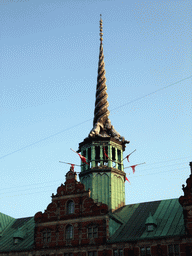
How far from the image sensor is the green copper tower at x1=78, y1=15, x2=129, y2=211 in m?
55.3

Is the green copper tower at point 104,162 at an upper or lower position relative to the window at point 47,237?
upper

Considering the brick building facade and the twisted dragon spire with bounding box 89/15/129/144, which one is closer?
the brick building facade

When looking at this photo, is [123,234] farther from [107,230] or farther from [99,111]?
[99,111]

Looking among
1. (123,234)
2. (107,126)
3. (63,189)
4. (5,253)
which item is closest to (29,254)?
(5,253)

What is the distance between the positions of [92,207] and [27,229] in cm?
1349

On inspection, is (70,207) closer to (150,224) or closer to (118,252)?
(118,252)

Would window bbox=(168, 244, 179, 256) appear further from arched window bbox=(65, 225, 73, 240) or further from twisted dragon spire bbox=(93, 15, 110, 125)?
twisted dragon spire bbox=(93, 15, 110, 125)

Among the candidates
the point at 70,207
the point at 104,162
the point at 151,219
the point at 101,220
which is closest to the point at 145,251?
the point at 151,219

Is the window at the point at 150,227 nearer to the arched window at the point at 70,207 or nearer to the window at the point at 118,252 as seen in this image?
the window at the point at 118,252

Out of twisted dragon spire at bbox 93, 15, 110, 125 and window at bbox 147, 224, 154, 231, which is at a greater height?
twisted dragon spire at bbox 93, 15, 110, 125

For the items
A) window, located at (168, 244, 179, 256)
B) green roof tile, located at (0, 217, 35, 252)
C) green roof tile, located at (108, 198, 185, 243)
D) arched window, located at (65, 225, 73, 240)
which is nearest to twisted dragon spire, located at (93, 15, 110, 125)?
green roof tile, located at (108, 198, 185, 243)

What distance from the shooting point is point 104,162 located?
58688 mm

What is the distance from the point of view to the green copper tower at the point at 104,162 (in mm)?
55281

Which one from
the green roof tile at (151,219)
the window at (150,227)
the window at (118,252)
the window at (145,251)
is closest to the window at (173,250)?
the green roof tile at (151,219)
